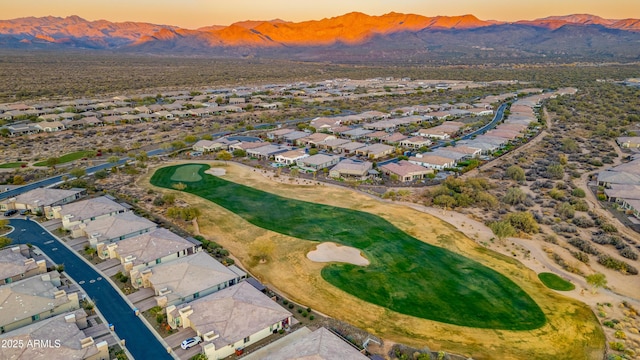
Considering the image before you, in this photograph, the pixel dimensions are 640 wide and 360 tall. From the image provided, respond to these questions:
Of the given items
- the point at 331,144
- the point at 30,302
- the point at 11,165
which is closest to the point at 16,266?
the point at 30,302

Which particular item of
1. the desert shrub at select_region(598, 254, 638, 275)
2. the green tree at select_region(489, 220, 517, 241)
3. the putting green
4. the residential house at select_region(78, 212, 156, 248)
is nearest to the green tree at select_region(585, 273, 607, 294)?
the desert shrub at select_region(598, 254, 638, 275)

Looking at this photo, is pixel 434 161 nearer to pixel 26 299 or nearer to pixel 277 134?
pixel 277 134

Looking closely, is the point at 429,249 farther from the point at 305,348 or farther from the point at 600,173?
the point at 600,173

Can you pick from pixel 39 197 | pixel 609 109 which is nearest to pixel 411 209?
pixel 39 197

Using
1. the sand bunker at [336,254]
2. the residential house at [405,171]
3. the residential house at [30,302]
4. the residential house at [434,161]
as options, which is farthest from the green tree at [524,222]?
the residential house at [30,302]

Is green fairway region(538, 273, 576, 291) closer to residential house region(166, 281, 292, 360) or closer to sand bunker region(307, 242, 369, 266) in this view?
sand bunker region(307, 242, 369, 266)
